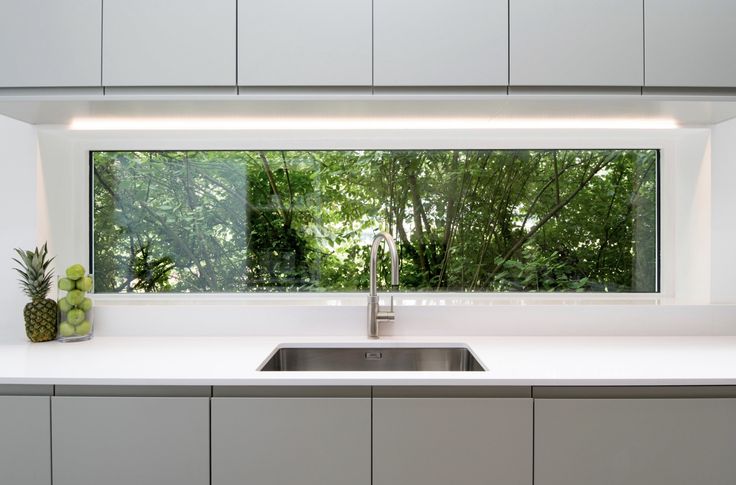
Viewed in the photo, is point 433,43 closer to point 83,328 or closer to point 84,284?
point 84,284

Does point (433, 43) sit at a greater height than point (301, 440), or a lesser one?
greater

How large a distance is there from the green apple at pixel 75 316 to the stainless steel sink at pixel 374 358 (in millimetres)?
808

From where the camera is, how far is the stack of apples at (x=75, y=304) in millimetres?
1790

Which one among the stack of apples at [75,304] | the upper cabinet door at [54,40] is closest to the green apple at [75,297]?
the stack of apples at [75,304]

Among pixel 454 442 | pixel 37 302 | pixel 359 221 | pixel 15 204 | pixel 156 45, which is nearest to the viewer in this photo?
pixel 454 442

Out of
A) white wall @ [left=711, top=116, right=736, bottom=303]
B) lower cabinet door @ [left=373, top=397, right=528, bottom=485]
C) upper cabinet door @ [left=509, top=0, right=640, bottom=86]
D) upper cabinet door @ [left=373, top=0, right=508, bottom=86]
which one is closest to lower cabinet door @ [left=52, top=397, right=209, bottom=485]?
lower cabinet door @ [left=373, top=397, right=528, bottom=485]

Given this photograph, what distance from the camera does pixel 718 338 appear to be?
6.12 feet

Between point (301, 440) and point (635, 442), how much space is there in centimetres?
94

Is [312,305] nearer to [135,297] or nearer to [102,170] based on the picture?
[135,297]

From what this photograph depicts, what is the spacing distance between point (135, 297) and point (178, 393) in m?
0.97

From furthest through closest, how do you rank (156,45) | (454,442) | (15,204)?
1. (15,204)
2. (156,45)
3. (454,442)

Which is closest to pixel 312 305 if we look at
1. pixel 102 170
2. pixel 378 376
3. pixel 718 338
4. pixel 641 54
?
pixel 378 376

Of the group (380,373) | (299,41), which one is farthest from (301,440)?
(299,41)

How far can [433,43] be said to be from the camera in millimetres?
1558
